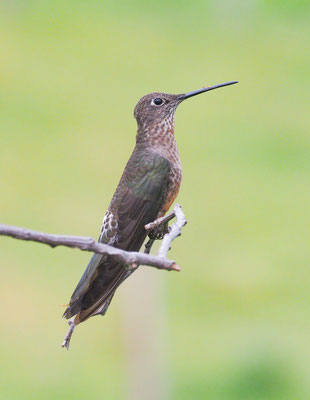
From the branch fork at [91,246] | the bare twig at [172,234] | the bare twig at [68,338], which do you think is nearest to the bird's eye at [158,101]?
the bare twig at [172,234]

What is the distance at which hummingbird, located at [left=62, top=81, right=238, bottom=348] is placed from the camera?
294cm

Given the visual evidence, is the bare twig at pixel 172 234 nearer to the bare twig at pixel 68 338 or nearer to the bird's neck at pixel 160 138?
the bare twig at pixel 68 338

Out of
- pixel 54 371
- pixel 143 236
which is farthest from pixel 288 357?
pixel 143 236

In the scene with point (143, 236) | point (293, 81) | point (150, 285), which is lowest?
point (293, 81)

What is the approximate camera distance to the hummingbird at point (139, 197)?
294 cm

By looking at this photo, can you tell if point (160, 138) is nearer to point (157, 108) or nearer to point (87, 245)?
point (157, 108)

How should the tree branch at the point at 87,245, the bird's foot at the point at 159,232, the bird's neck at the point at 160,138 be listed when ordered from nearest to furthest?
the tree branch at the point at 87,245, the bird's foot at the point at 159,232, the bird's neck at the point at 160,138

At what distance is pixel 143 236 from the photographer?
10.6ft

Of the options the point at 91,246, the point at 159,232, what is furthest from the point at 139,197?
the point at 91,246

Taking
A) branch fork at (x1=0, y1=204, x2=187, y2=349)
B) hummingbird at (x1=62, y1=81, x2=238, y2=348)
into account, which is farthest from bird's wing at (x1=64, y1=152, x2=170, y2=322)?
branch fork at (x1=0, y1=204, x2=187, y2=349)

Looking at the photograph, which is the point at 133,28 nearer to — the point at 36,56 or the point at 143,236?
the point at 36,56

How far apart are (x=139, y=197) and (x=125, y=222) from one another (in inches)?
6.2

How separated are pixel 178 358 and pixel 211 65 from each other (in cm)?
1251

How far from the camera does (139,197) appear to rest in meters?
3.40
